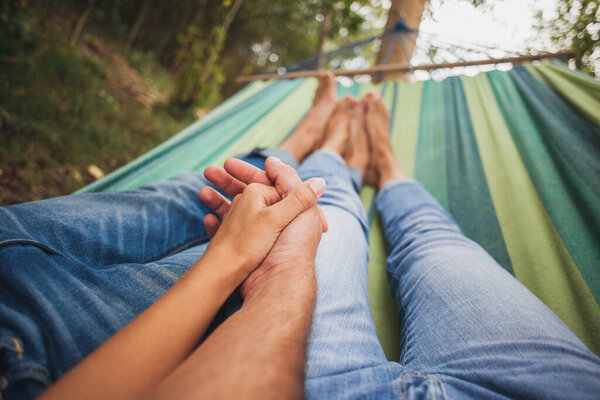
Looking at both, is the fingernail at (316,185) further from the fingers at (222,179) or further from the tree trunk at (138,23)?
the tree trunk at (138,23)

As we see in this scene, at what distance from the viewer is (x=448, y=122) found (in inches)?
51.4

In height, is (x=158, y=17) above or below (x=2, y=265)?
above

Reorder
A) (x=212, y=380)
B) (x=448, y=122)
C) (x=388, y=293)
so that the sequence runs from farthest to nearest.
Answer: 1. (x=448, y=122)
2. (x=388, y=293)
3. (x=212, y=380)

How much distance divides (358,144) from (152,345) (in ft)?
3.67

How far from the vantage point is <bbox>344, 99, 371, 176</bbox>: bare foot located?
3.56 ft

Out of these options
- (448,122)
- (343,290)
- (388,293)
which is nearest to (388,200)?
(388,293)

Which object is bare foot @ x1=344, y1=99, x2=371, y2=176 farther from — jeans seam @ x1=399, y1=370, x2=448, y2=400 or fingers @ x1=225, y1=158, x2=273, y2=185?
jeans seam @ x1=399, y1=370, x2=448, y2=400

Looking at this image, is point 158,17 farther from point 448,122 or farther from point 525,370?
point 525,370

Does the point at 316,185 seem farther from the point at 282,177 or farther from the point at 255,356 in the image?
the point at 255,356

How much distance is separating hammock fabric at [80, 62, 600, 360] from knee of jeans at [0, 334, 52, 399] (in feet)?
1.84

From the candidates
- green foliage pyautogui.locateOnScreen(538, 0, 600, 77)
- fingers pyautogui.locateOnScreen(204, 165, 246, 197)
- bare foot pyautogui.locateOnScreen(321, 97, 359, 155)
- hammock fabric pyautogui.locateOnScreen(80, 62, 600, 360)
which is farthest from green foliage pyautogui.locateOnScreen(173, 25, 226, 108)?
green foliage pyautogui.locateOnScreen(538, 0, 600, 77)

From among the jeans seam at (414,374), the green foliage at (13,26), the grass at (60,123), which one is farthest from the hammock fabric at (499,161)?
the green foliage at (13,26)

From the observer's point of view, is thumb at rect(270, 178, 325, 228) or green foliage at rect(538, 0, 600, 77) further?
green foliage at rect(538, 0, 600, 77)

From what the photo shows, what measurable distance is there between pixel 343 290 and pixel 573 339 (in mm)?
355
